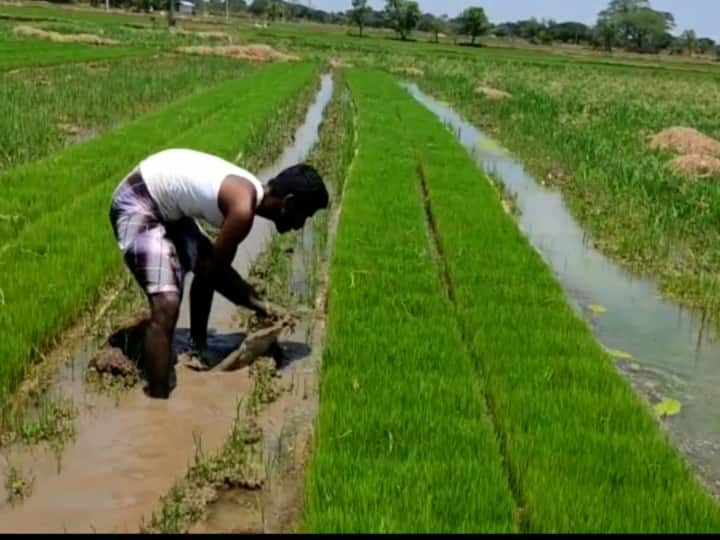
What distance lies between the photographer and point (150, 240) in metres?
3.84

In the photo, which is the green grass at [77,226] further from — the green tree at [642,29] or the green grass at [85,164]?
the green tree at [642,29]

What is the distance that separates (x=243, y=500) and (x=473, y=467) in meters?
0.83

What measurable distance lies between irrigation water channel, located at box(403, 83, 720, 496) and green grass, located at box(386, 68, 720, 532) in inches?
11.7

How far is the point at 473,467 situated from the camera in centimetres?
304

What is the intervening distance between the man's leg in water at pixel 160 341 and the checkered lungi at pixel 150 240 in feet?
0.18

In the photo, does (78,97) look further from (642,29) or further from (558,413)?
(642,29)

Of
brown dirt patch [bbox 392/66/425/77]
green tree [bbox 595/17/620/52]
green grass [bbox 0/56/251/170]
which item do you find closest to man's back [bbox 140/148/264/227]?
green grass [bbox 0/56/251/170]

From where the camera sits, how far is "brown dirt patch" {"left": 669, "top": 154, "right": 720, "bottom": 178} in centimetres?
1096

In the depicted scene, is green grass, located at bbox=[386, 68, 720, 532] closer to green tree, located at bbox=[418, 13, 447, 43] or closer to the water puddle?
the water puddle

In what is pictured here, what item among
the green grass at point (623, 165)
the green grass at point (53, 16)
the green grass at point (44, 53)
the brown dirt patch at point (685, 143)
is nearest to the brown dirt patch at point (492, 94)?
the green grass at point (623, 165)

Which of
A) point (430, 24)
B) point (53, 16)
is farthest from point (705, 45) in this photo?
point (53, 16)

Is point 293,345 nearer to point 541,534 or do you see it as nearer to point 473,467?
point 473,467

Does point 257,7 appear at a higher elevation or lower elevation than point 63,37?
higher

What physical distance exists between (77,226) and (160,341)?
8.39ft
